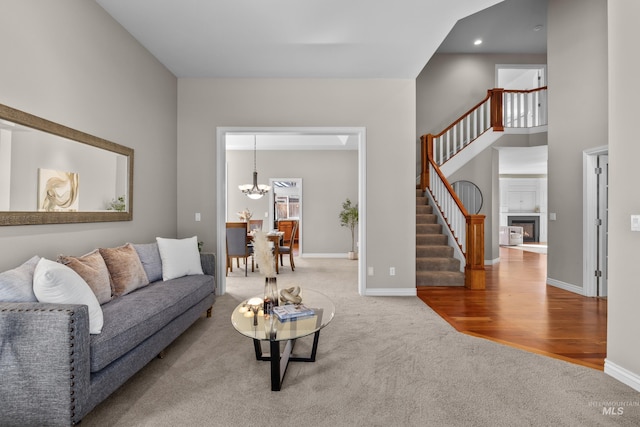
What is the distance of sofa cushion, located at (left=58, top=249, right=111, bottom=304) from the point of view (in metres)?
2.08

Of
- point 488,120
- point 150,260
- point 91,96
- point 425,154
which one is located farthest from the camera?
point 488,120

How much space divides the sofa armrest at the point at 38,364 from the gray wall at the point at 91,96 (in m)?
0.73

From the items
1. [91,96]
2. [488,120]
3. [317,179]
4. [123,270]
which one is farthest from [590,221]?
[91,96]

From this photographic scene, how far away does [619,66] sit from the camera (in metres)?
2.07

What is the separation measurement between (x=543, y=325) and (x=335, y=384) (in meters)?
2.39

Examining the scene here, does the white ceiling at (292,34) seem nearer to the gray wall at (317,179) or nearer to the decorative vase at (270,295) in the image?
the decorative vase at (270,295)

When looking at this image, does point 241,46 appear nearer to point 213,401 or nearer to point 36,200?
point 36,200

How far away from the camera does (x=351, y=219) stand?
7504 millimetres

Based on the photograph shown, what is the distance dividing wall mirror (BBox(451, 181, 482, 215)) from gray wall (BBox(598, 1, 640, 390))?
4.53 meters

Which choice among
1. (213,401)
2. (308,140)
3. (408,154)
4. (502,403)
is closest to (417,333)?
(502,403)

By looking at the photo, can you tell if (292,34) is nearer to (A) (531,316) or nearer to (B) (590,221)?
(A) (531,316)

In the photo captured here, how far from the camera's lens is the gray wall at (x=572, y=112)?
3848 mm

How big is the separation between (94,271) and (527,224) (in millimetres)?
12830

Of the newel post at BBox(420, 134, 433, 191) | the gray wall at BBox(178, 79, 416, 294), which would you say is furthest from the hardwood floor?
the newel post at BBox(420, 134, 433, 191)
